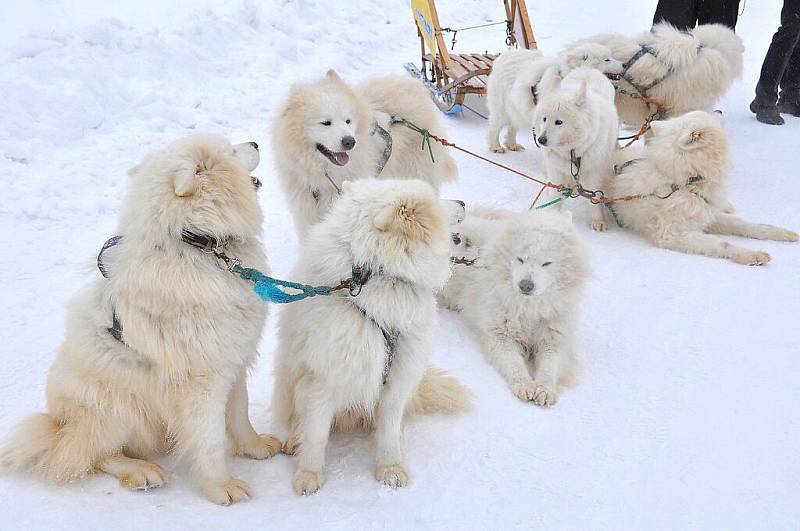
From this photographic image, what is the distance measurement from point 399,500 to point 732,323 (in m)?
2.68

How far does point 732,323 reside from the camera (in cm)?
399

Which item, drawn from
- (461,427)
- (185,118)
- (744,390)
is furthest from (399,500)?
(185,118)

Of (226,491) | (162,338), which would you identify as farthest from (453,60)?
(226,491)

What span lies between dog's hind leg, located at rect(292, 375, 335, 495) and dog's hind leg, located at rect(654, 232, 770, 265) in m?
3.59

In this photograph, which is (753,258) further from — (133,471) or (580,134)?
(133,471)

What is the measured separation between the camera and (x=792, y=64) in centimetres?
752

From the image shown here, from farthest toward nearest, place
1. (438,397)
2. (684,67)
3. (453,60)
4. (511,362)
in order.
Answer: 1. (453,60)
2. (684,67)
3. (511,362)
4. (438,397)

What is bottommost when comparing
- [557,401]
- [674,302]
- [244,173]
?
[674,302]

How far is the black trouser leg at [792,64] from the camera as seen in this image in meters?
7.05

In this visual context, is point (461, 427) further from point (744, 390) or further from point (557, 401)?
point (744, 390)

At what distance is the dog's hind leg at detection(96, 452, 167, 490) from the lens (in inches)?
94.7

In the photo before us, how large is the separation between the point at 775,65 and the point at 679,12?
1.30 metres

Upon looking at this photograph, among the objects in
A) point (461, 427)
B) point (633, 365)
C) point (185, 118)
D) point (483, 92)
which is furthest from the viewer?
point (483, 92)

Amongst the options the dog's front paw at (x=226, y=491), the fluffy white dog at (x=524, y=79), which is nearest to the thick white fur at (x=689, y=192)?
the fluffy white dog at (x=524, y=79)
